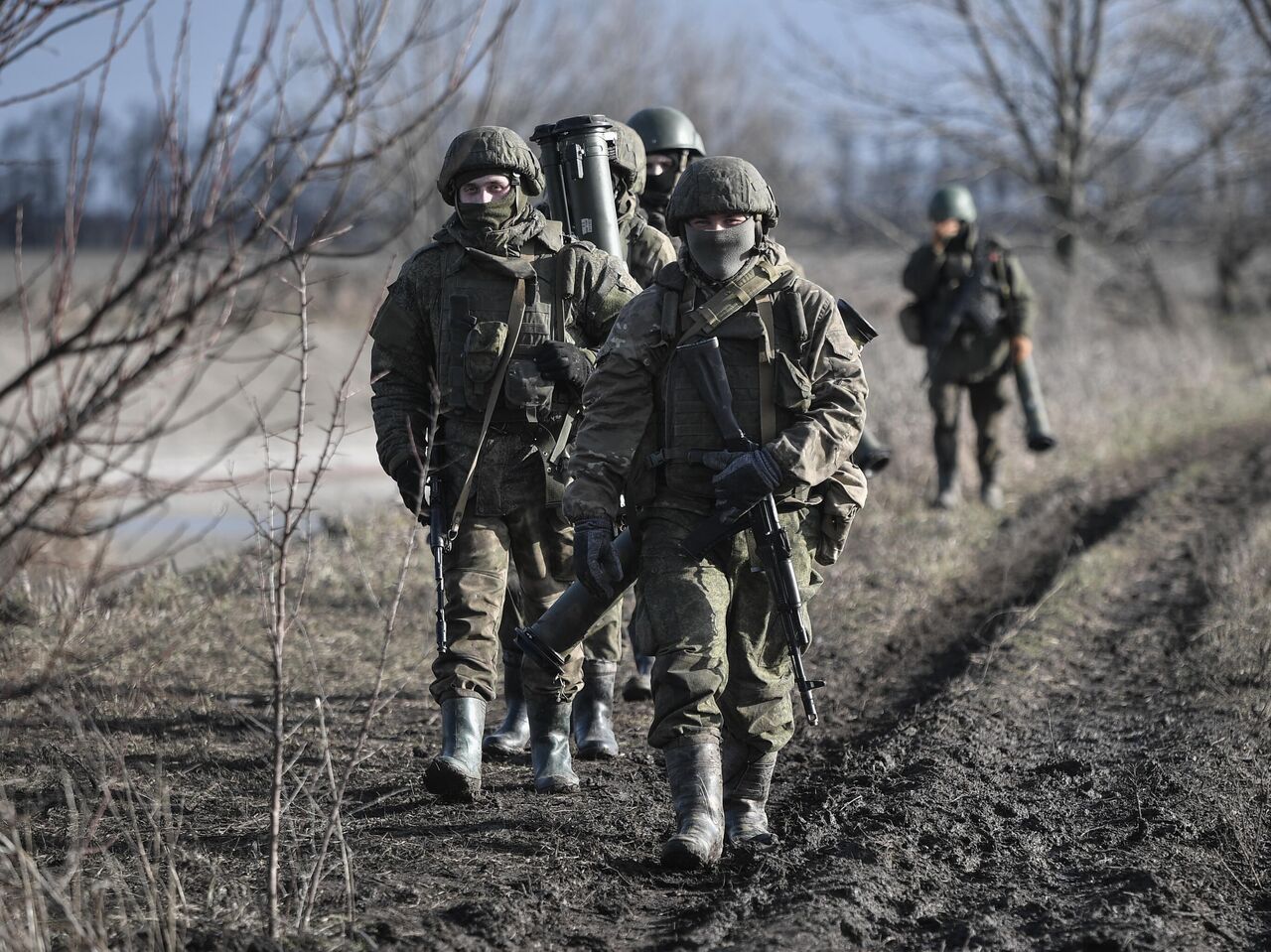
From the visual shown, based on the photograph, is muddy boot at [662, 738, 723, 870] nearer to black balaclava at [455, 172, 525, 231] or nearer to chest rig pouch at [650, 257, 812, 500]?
chest rig pouch at [650, 257, 812, 500]

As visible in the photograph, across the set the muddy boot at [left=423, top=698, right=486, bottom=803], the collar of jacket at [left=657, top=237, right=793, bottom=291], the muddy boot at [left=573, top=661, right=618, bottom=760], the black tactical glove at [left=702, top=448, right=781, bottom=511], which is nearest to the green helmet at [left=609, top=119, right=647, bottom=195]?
the collar of jacket at [left=657, top=237, right=793, bottom=291]

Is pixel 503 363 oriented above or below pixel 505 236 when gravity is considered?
below

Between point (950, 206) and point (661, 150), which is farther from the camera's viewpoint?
point (950, 206)

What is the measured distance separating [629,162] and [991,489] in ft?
18.3

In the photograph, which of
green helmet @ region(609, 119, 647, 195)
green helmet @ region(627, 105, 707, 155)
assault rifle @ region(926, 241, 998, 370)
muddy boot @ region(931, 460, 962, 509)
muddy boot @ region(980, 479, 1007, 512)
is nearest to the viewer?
green helmet @ region(609, 119, 647, 195)

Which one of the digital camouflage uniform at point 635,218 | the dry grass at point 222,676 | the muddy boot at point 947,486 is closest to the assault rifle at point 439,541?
the dry grass at point 222,676

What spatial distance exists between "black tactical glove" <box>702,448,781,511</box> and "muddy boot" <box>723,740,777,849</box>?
80 cm

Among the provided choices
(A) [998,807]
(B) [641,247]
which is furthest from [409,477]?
(A) [998,807]

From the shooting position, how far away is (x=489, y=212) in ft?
16.0

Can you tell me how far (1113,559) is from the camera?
8.48 metres

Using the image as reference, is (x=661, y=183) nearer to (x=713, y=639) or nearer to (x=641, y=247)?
(x=641, y=247)

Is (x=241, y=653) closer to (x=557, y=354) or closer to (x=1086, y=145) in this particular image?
(x=557, y=354)

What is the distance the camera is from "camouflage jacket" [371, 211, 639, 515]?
491 centimetres

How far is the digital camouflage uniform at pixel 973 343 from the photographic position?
33.0 feet
